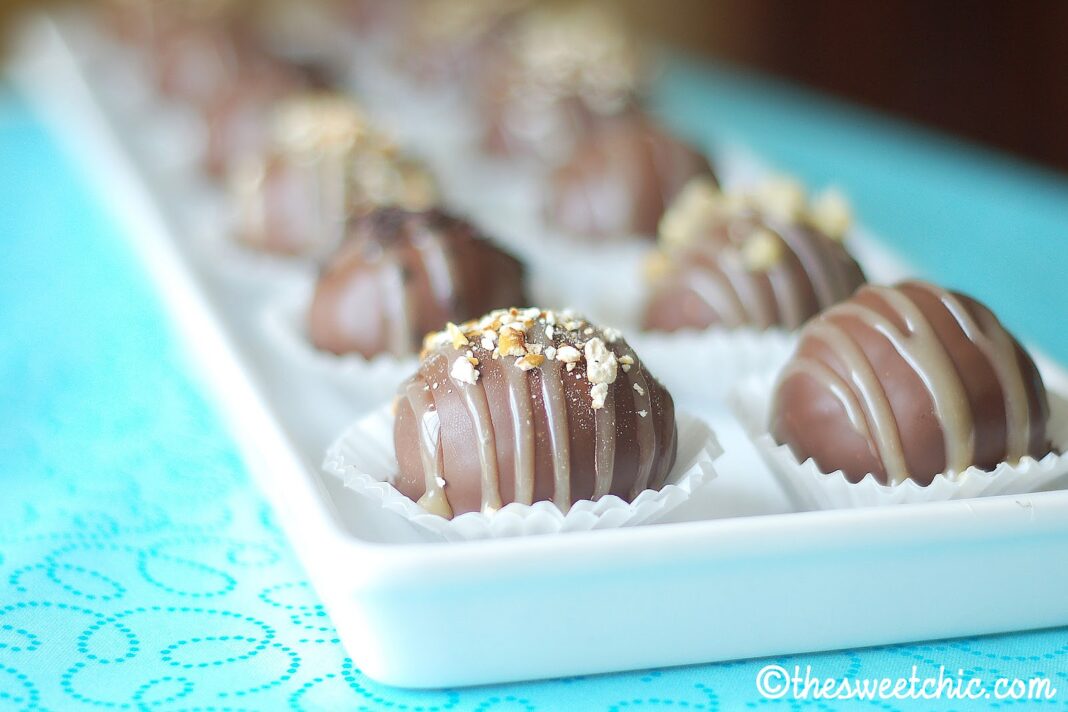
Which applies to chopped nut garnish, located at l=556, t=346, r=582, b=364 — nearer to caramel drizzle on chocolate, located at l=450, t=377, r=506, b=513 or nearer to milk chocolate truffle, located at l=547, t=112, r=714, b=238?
caramel drizzle on chocolate, located at l=450, t=377, r=506, b=513

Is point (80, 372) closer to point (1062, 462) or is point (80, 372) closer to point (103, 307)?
point (103, 307)

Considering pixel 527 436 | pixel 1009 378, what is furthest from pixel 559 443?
pixel 1009 378

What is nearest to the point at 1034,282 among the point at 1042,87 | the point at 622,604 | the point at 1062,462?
the point at 1062,462

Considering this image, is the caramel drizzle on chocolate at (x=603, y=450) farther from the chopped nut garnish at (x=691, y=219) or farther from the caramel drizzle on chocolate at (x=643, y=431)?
the chopped nut garnish at (x=691, y=219)

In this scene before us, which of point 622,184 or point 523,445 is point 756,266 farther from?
point 523,445

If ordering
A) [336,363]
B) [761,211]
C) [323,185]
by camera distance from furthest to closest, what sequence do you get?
[323,185]
[761,211]
[336,363]
